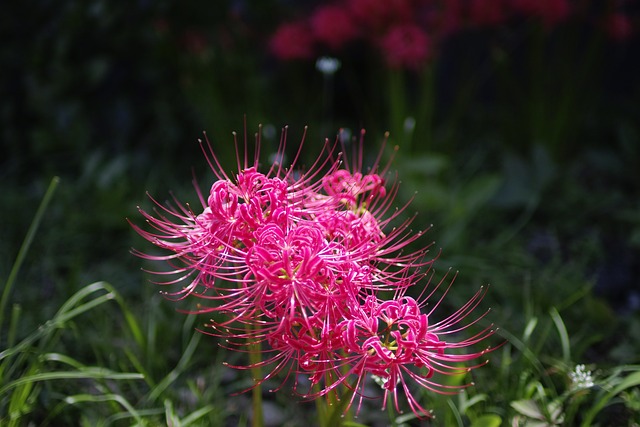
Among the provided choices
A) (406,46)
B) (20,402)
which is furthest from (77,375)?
(406,46)

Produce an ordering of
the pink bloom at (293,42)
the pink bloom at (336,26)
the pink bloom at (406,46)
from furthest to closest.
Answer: the pink bloom at (293,42), the pink bloom at (336,26), the pink bloom at (406,46)

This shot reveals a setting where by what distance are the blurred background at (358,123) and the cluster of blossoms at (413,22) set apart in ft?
0.04

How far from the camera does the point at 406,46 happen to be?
10.5ft

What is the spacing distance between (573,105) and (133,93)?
7.89 feet

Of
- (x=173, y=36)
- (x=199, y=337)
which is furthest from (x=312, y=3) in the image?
(x=199, y=337)

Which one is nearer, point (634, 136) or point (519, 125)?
point (634, 136)

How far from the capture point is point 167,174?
12.2 feet

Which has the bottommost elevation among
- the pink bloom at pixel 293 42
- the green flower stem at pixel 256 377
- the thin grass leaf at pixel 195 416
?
the thin grass leaf at pixel 195 416

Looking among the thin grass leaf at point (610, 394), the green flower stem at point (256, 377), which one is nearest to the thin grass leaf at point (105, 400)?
the green flower stem at point (256, 377)

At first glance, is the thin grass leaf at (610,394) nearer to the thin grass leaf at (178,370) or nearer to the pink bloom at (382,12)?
the thin grass leaf at (178,370)

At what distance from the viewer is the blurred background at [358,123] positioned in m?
2.88

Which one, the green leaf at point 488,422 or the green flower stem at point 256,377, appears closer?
the green flower stem at point 256,377

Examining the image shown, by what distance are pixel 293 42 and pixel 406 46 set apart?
0.77 meters

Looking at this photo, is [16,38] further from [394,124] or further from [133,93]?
[394,124]
